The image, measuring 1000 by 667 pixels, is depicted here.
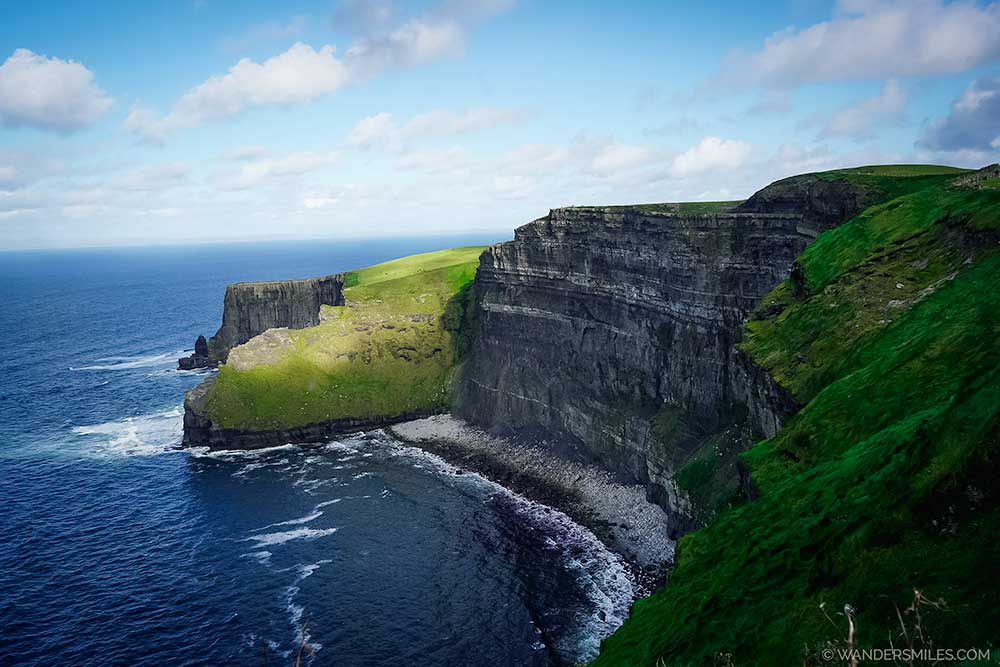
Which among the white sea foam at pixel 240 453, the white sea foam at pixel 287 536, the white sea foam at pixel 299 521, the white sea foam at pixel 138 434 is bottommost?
the white sea foam at pixel 287 536

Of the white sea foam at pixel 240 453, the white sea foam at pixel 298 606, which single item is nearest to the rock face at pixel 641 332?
the white sea foam at pixel 240 453

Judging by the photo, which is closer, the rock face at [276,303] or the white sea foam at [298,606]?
the white sea foam at [298,606]

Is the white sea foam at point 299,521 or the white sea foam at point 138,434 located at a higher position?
the white sea foam at point 138,434

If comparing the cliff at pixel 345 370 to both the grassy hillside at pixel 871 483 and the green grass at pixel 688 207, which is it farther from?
the grassy hillside at pixel 871 483

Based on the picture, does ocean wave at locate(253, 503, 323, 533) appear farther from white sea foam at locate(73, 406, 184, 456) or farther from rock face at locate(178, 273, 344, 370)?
rock face at locate(178, 273, 344, 370)

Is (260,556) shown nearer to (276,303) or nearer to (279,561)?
(279,561)

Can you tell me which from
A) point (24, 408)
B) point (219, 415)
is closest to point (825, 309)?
point (219, 415)

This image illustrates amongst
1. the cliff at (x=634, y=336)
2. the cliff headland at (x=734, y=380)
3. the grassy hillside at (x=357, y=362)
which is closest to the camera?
the cliff headland at (x=734, y=380)

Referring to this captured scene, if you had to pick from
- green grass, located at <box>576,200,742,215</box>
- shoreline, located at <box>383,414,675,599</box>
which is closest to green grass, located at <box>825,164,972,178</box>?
green grass, located at <box>576,200,742,215</box>
